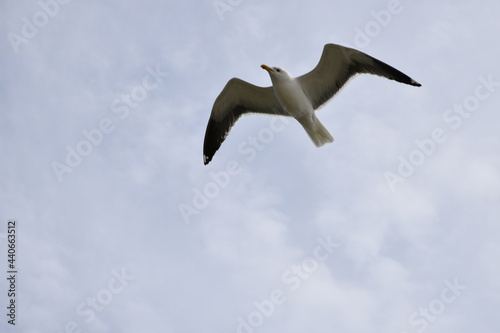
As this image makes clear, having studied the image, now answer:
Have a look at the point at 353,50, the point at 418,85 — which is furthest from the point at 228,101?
the point at 418,85

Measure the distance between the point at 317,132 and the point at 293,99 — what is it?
58cm

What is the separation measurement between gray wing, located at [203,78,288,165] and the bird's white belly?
21.9 inches

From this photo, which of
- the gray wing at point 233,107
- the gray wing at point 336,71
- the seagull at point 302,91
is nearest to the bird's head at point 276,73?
the seagull at point 302,91

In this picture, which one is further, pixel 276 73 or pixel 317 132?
pixel 317 132

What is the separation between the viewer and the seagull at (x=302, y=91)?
31.2ft

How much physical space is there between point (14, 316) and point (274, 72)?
4.88 metres

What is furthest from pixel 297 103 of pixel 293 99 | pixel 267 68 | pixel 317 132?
pixel 267 68

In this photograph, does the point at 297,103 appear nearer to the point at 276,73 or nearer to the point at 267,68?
the point at 276,73

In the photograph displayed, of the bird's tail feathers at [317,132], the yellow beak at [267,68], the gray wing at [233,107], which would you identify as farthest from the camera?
the gray wing at [233,107]

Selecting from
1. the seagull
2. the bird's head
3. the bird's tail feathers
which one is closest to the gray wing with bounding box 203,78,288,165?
the seagull

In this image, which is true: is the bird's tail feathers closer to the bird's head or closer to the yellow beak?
the bird's head

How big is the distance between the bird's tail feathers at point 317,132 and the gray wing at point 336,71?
0.44m

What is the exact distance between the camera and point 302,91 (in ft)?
32.0

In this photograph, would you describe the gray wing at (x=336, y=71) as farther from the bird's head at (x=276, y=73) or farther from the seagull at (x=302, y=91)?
the bird's head at (x=276, y=73)
